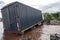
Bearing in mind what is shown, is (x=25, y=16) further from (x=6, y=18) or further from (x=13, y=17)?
(x=6, y=18)

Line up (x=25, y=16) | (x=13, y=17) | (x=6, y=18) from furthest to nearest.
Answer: (x=25, y=16) → (x=6, y=18) → (x=13, y=17)

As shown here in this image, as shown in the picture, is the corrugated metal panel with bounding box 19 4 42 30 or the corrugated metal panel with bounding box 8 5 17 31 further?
the corrugated metal panel with bounding box 19 4 42 30

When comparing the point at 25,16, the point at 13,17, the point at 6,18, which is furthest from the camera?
the point at 25,16

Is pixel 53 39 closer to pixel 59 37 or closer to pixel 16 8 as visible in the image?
pixel 59 37

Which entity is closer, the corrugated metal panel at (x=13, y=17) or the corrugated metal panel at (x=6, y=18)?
the corrugated metal panel at (x=13, y=17)

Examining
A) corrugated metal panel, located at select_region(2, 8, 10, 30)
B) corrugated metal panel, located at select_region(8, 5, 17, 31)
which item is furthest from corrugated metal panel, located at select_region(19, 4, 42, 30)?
corrugated metal panel, located at select_region(2, 8, 10, 30)

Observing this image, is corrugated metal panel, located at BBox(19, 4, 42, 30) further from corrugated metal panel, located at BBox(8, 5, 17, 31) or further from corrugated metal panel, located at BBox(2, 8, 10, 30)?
corrugated metal panel, located at BBox(2, 8, 10, 30)

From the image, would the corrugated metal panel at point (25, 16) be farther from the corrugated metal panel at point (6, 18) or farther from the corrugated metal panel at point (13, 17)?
the corrugated metal panel at point (6, 18)

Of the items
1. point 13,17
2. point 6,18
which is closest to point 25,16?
point 13,17

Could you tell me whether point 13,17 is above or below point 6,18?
above

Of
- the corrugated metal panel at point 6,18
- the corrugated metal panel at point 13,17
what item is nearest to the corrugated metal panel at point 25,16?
the corrugated metal panel at point 13,17

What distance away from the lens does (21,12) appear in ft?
45.6

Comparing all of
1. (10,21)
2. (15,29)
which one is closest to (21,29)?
(15,29)

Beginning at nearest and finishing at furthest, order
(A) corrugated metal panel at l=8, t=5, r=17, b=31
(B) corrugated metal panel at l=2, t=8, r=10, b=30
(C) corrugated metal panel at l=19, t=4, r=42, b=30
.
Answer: (A) corrugated metal panel at l=8, t=5, r=17, b=31
(C) corrugated metal panel at l=19, t=4, r=42, b=30
(B) corrugated metal panel at l=2, t=8, r=10, b=30
